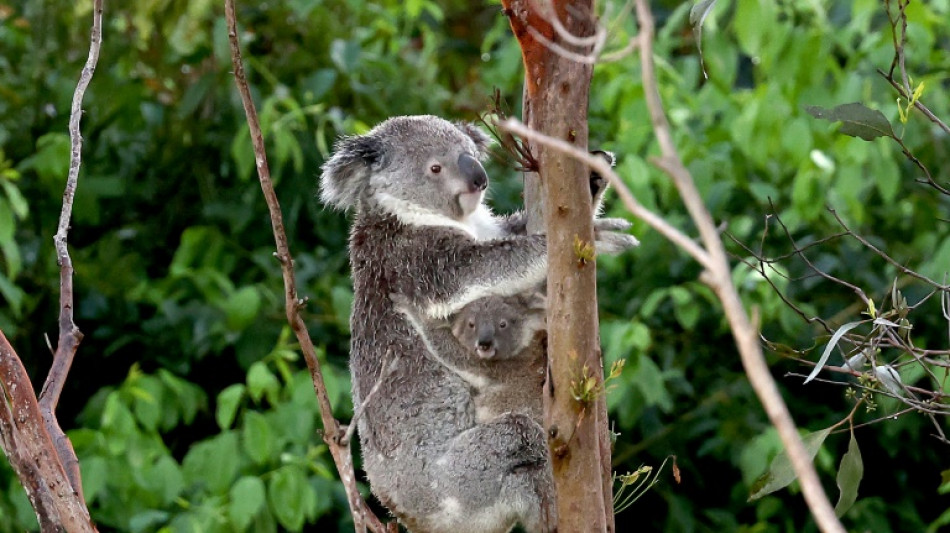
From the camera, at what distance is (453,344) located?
288cm

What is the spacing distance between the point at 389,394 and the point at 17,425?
1122mm

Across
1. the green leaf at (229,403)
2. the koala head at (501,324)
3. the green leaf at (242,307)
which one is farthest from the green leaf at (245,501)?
the koala head at (501,324)

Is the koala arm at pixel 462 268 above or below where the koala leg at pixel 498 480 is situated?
above

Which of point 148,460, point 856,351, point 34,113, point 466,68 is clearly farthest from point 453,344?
point 466,68

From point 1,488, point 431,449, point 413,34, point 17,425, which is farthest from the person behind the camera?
point 413,34

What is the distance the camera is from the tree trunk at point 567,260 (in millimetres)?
1809

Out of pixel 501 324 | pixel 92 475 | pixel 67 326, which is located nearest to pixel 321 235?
pixel 92 475

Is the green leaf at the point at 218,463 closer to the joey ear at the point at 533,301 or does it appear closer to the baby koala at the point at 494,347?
the baby koala at the point at 494,347

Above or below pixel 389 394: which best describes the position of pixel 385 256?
above

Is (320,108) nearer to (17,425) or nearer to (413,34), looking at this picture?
(413,34)

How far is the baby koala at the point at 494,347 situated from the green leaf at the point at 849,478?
79cm

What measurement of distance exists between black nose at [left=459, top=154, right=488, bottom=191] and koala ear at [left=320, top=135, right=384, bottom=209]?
0.26 m

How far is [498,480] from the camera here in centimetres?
269

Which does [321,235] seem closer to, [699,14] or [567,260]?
[699,14]
